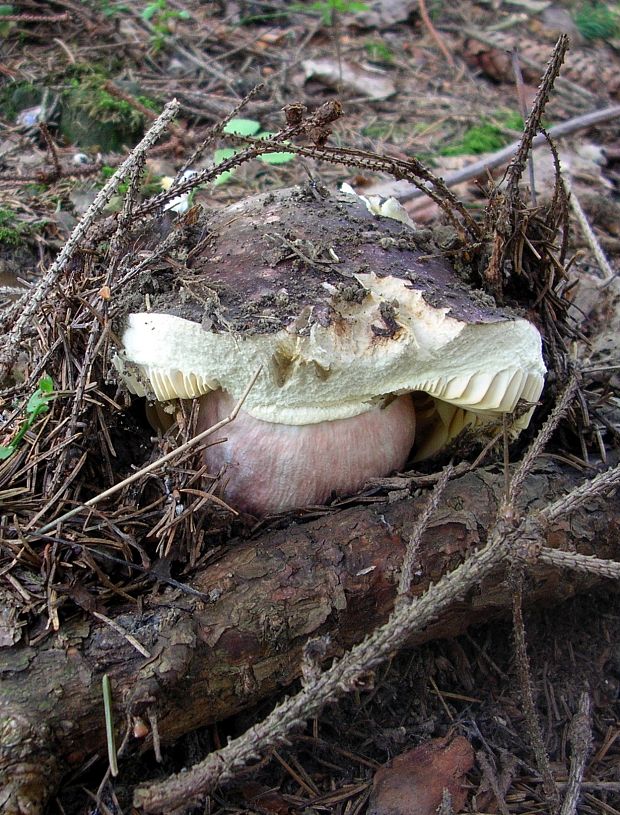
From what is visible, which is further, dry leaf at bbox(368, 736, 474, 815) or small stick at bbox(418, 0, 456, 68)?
small stick at bbox(418, 0, 456, 68)

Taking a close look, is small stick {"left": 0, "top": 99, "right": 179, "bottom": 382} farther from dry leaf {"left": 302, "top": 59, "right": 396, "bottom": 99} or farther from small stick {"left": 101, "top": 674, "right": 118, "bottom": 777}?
dry leaf {"left": 302, "top": 59, "right": 396, "bottom": 99}

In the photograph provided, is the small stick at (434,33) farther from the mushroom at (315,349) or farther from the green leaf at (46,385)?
the green leaf at (46,385)

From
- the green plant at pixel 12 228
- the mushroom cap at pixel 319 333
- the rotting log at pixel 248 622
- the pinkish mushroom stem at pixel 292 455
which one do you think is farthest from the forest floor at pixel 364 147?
the mushroom cap at pixel 319 333

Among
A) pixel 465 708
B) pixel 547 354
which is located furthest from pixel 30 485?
pixel 547 354

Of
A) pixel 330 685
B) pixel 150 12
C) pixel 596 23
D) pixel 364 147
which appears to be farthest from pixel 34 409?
pixel 596 23

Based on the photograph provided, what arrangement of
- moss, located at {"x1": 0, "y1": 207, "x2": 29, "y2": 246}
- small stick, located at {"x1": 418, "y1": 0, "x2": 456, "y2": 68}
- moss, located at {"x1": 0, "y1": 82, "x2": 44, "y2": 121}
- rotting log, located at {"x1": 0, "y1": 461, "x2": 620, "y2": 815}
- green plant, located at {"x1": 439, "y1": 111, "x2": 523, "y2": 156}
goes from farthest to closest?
small stick, located at {"x1": 418, "y1": 0, "x2": 456, "y2": 68} → green plant, located at {"x1": 439, "y1": 111, "x2": 523, "y2": 156} → moss, located at {"x1": 0, "y1": 82, "x2": 44, "y2": 121} → moss, located at {"x1": 0, "y1": 207, "x2": 29, "y2": 246} → rotting log, located at {"x1": 0, "y1": 461, "x2": 620, "y2": 815}

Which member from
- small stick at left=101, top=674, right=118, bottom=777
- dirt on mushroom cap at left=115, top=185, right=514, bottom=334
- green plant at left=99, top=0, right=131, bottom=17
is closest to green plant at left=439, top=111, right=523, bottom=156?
dirt on mushroom cap at left=115, top=185, right=514, bottom=334
